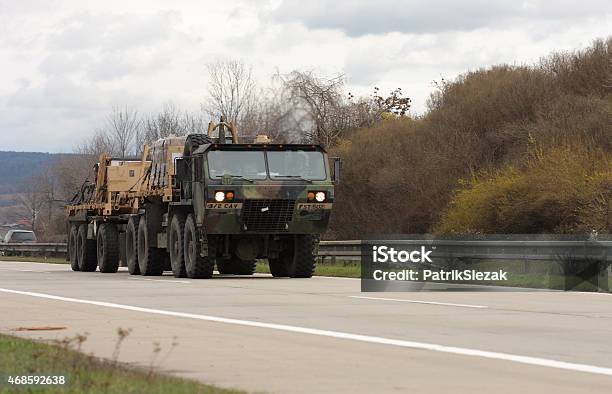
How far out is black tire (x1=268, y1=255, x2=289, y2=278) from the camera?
109 ft

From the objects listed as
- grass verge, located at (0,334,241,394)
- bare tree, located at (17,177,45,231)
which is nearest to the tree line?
grass verge, located at (0,334,241,394)

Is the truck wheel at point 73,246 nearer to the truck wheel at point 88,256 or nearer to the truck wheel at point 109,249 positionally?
the truck wheel at point 88,256

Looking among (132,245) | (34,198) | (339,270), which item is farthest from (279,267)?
(34,198)

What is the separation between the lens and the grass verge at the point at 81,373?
966 centimetres

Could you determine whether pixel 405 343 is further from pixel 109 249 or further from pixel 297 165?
pixel 109 249

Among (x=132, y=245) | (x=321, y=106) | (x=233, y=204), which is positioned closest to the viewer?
(x=233, y=204)

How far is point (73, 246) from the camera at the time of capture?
43375 millimetres

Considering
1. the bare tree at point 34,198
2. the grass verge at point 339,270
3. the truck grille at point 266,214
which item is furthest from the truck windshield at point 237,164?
the bare tree at point 34,198

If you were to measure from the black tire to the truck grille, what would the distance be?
2250 millimetres

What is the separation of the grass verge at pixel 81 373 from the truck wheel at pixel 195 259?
18520 millimetres

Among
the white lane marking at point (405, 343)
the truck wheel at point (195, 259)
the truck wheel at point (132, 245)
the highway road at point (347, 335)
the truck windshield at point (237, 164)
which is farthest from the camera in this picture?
the truck wheel at point (132, 245)

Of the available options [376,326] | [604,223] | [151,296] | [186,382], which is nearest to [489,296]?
[151,296]

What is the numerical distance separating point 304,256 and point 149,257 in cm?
486

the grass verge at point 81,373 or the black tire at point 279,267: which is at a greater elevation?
the black tire at point 279,267
